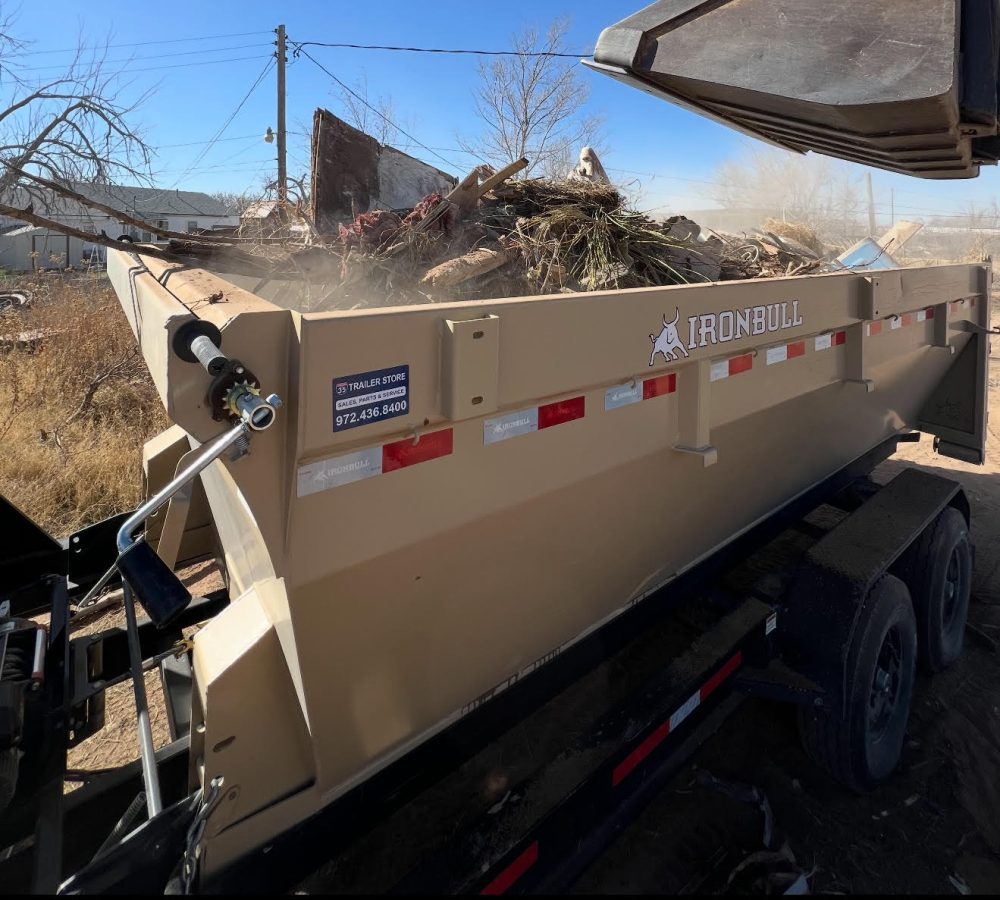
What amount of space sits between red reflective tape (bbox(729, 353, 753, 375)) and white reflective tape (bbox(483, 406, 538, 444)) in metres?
1.01

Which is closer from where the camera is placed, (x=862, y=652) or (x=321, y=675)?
(x=321, y=675)

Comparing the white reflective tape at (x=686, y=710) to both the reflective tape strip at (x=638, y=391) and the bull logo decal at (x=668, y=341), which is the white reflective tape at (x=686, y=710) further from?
the bull logo decal at (x=668, y=341)

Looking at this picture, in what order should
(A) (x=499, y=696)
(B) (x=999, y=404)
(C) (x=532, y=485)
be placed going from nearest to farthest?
(C) (x=532, y=485), (A) (x=499, y=696), (B) (x=999, y=404)

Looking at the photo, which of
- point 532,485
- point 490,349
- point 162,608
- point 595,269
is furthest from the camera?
point 595,269

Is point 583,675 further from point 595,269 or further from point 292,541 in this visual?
point 595,269

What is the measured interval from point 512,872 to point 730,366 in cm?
168

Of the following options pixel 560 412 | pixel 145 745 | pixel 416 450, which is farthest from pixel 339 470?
pixel 145 745

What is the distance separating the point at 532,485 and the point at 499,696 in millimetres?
601

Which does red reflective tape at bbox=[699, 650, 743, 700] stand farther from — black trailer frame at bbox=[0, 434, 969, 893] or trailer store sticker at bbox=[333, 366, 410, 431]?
trailer store sticker at bbox=[333, 366, 410, 431]

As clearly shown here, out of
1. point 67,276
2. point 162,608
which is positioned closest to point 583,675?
point 162,608

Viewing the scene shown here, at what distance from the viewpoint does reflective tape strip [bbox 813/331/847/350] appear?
2.87 metres

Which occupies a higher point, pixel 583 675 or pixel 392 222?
pixel 392 222

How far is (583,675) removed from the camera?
2172mm

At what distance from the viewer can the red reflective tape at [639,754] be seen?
188 centimetres
